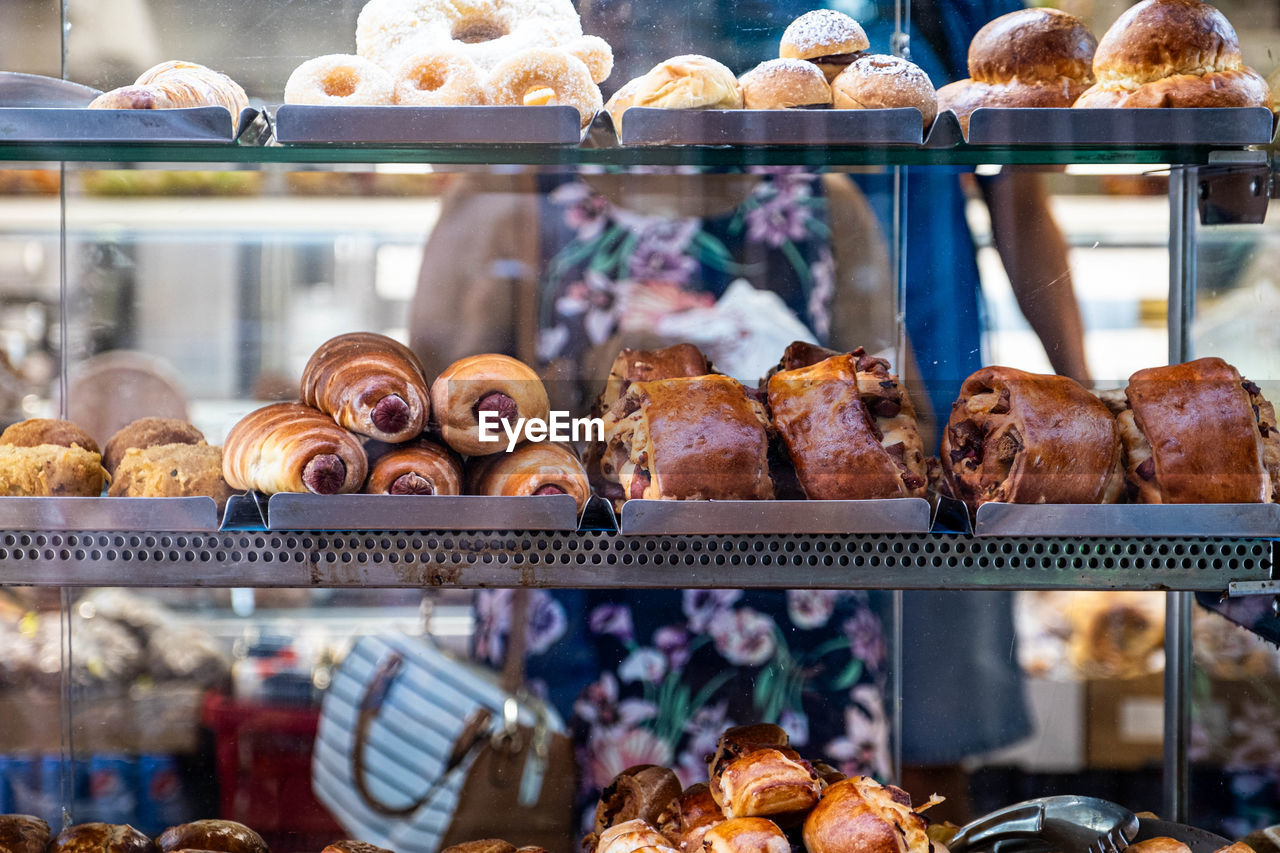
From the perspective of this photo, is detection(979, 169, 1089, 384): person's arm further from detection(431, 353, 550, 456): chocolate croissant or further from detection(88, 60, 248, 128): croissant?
detection(88, 60, 248, 128): croissant

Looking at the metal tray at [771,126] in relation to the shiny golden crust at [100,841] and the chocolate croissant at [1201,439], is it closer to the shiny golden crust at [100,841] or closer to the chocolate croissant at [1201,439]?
the chocolate croissant at [1201,439]

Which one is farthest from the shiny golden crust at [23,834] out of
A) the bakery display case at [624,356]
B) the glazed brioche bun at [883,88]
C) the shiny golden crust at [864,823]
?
the glazed brioche bun at [883,88]

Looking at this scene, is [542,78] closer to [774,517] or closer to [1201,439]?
[774,517]

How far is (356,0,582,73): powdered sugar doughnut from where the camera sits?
1.66m

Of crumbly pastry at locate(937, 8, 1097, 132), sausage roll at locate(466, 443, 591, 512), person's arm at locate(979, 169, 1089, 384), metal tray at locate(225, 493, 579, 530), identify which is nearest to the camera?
metal tray at locate(225, 493, 579, 530)

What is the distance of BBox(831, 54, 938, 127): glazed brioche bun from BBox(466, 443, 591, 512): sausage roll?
2.33 ft

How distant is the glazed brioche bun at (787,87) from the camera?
5.08 feet

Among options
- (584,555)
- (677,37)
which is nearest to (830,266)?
(677,37)

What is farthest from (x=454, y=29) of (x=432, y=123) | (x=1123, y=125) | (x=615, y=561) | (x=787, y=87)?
(x=1123, y=125)

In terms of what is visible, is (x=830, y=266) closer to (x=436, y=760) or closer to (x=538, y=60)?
(x=538, y=60)

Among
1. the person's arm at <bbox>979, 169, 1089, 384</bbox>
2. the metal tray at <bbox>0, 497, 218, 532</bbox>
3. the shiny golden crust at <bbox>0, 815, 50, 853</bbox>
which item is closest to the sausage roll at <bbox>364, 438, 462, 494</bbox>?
the metal tray at <bbox>0, 497, 218, 532</bbox>

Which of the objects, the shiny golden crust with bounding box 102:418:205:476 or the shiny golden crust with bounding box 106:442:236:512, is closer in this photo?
the shiny golden crust with bounding box 106:442:236:512

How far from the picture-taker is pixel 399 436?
5.05ft

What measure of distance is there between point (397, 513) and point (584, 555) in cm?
28
